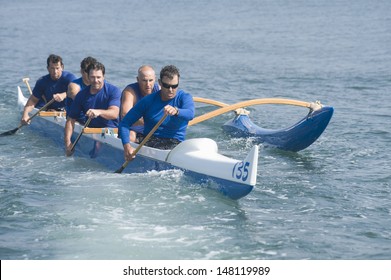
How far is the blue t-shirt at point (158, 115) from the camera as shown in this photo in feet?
32.6

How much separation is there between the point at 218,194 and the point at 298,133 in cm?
370

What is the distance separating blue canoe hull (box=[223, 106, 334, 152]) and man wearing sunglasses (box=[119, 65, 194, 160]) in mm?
3028

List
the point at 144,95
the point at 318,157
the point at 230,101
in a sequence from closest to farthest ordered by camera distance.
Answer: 1. the point at 144,95
2. the point at 318,157
3. the point at 230,101

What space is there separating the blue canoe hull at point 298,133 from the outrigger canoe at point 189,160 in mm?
3080

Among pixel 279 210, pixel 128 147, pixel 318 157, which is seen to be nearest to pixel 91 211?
pixel 128 147

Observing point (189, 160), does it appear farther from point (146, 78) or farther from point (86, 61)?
point (86, 61)

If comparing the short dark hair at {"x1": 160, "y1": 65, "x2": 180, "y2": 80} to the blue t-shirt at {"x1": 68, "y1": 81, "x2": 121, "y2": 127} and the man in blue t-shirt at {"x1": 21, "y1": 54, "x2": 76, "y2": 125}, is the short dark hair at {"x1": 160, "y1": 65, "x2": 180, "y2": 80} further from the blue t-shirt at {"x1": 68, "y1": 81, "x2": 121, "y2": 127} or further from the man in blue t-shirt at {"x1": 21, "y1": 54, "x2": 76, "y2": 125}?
the man in blue t-shirt at {"x1": 21, "y1": 54, "x2": 76, "y2": 125}

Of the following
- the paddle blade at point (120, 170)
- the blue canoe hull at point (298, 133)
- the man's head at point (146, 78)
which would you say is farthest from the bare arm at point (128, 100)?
the blue canoe hull at point (298, 133)

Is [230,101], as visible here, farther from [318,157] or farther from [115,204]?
[115,204]

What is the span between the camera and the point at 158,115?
10.1 metres

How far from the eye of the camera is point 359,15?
3662cm

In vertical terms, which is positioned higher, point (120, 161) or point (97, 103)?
point (97, 103)

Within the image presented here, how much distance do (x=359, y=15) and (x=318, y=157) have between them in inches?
1010

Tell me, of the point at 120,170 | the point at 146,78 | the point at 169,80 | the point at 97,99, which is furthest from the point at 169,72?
the point at 97,99
